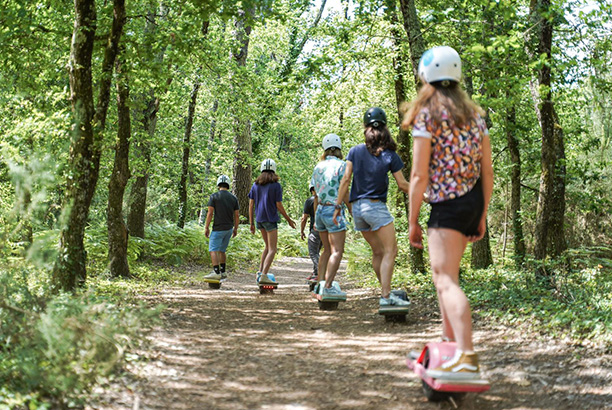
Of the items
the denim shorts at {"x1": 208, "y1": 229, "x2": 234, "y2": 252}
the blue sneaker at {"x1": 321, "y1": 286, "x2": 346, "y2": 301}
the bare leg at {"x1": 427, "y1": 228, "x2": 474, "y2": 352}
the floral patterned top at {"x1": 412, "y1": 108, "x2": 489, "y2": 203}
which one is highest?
the floral patterned top at {"x1": 412, "y1": 108, "x2": 489, "y2": 203}

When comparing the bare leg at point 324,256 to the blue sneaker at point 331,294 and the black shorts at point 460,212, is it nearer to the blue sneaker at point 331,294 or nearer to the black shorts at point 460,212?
the blue sneaker at point 331,294

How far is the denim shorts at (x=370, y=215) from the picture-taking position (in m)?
6.78

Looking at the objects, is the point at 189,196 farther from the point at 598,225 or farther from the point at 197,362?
the point at 197,362

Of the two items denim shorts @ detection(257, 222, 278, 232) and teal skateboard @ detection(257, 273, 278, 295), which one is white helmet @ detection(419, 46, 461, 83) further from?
teal skateboard @ detection(257, 273, 278, 295)

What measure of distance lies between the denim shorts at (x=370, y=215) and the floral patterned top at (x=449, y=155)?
281 centimetres

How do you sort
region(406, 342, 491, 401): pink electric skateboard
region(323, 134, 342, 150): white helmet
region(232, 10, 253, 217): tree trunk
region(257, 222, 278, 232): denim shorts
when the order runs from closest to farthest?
region(406, 342, 491, 401): pink electric skateboard, region(323, 134, 342, 150): white helmet, region(257, 222, 278, 232): denim shorts, region(232, 10, 253, 217): tree trunk

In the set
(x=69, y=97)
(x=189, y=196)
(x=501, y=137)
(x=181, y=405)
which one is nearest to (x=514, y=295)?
(x=181, y=405)

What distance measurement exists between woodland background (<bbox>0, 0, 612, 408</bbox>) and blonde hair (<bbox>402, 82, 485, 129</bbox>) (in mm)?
2511

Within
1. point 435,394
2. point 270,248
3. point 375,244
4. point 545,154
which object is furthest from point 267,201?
point 435,394

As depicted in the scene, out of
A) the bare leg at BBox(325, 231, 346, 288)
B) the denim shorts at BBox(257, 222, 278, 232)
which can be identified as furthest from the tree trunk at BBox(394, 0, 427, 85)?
the denim shorts at BBox(257, 222, 278, 232)

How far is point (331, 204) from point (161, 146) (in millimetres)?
7569

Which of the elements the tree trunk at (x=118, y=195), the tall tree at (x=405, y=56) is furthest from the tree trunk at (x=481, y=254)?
the tree trunk at (x=118, y=195)

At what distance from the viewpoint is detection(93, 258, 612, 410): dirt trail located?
388 cm

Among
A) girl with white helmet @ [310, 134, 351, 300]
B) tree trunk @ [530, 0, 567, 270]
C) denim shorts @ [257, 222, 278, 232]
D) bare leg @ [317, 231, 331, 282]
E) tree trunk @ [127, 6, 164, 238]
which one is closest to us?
girl with white helmet @ [310, 134, 351, 300]
